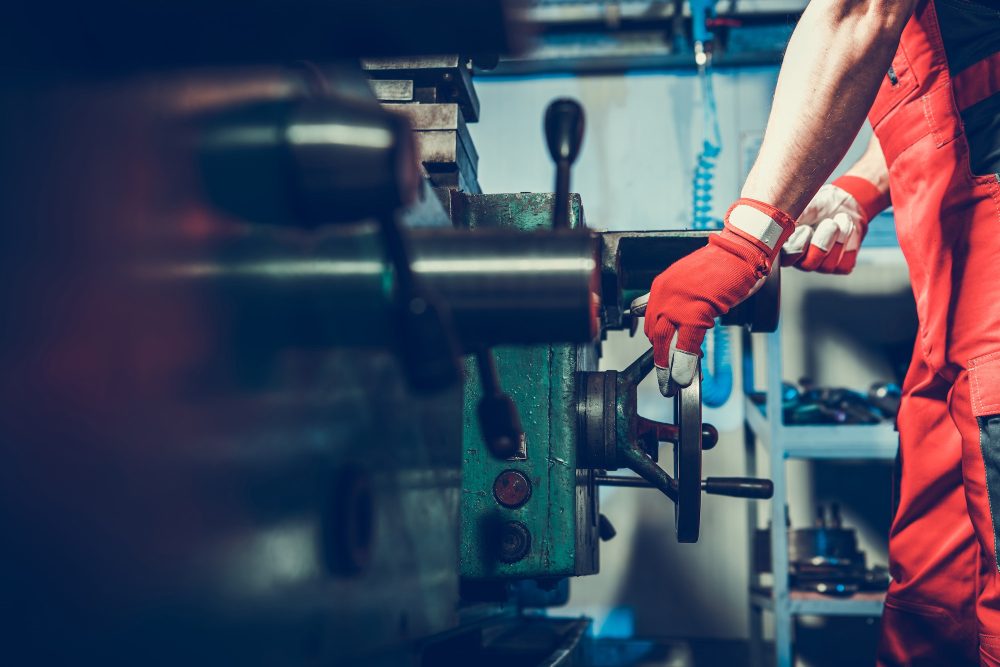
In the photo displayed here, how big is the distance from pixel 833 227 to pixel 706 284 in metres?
0.52

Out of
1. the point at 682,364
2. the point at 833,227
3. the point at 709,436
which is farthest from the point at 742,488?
the point at 833,227

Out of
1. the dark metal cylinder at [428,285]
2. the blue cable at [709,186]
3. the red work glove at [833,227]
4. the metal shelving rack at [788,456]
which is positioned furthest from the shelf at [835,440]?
the dark metal cylinder at [428,285]

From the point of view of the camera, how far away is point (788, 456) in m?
2.10

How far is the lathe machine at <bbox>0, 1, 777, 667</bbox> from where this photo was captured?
20cm

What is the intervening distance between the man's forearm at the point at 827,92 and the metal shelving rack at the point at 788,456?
45.4 inches

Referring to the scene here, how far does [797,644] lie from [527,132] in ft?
6.14

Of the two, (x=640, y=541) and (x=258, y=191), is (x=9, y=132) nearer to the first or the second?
(x=258, y=191)

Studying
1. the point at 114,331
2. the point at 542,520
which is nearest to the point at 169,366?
the point at 114,331

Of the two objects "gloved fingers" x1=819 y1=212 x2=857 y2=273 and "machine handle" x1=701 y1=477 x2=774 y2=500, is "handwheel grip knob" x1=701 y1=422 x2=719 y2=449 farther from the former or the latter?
"gloved fingers" x1=819 y1=212 x2=857 y2=273

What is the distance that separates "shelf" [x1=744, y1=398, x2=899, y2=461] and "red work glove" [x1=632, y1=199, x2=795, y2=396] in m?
1.20

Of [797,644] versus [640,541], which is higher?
[640,541]

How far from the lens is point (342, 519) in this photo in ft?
1.16

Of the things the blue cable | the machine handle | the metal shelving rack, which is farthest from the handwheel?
the blue cable

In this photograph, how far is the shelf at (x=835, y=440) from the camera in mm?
2020
